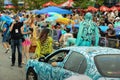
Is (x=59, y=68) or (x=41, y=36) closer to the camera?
(x=59, y=68)

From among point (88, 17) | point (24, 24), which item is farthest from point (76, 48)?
point (24, 24)

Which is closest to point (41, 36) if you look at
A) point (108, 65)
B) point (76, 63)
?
point (76, 63)

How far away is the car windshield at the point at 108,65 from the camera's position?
730cm

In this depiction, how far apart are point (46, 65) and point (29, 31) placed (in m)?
6.31

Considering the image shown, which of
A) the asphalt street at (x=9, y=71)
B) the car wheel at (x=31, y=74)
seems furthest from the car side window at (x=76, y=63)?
the asphalt street at (x=9, y=71)

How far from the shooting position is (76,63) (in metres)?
7.96

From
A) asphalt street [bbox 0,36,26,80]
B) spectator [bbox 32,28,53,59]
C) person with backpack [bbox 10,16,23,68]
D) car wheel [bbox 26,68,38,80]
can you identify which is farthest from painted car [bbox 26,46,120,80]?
person with backpack [bbox 10,16,23,68]

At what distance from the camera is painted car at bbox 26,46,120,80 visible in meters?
7.34

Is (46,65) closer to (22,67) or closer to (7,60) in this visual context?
(22,67)

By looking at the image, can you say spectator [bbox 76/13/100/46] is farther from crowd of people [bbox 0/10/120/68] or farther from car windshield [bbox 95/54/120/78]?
car windshield [bbox 95/54/120/78]

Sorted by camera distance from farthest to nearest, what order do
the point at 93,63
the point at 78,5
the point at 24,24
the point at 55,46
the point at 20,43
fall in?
the point at 78,5 < the point at 55,46 < the point at 24,24 < the point at 20,43 < the point at 93,63

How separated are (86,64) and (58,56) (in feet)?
5.33

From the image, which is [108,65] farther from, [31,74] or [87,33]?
[87,33]

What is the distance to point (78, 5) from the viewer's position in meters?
47.2
